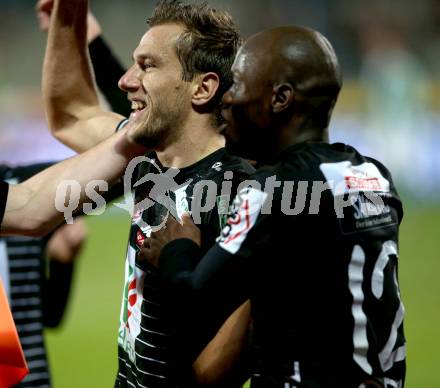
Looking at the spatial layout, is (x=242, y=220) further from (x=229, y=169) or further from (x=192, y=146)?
(x=192, y=146)

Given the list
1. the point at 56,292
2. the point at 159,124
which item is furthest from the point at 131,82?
the point at 56,292

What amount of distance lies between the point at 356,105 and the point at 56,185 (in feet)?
44.6

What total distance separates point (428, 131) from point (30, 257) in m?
12.8

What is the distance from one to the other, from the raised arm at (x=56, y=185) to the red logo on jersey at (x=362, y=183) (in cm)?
100

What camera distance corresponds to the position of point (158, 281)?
3.23m

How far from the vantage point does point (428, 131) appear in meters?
16.6

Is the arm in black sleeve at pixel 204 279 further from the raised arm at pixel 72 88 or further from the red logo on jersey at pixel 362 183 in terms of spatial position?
the raised arm at pixel 72 88

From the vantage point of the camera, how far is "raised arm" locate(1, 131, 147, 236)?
3.57 metres

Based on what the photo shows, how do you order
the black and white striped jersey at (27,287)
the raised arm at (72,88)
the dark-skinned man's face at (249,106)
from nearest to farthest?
the dark-skinned man's face at (249,106), the raised arm at (72,88), the black and white striped jersey at (27,287)

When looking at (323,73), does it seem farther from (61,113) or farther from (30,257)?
(30,257)

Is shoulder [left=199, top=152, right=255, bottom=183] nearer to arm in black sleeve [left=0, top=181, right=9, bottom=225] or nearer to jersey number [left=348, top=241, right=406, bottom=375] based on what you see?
jersey number [left=348, top=241, right=406, bottom=375]

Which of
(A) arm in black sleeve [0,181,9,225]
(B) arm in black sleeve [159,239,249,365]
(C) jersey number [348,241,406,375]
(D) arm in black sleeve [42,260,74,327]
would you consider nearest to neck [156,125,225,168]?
(B) arm in black sleeve [159,239,249,365]

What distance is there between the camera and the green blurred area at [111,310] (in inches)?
310

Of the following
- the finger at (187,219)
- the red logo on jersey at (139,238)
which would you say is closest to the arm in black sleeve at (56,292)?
the red logo on jersey at (139,238)
